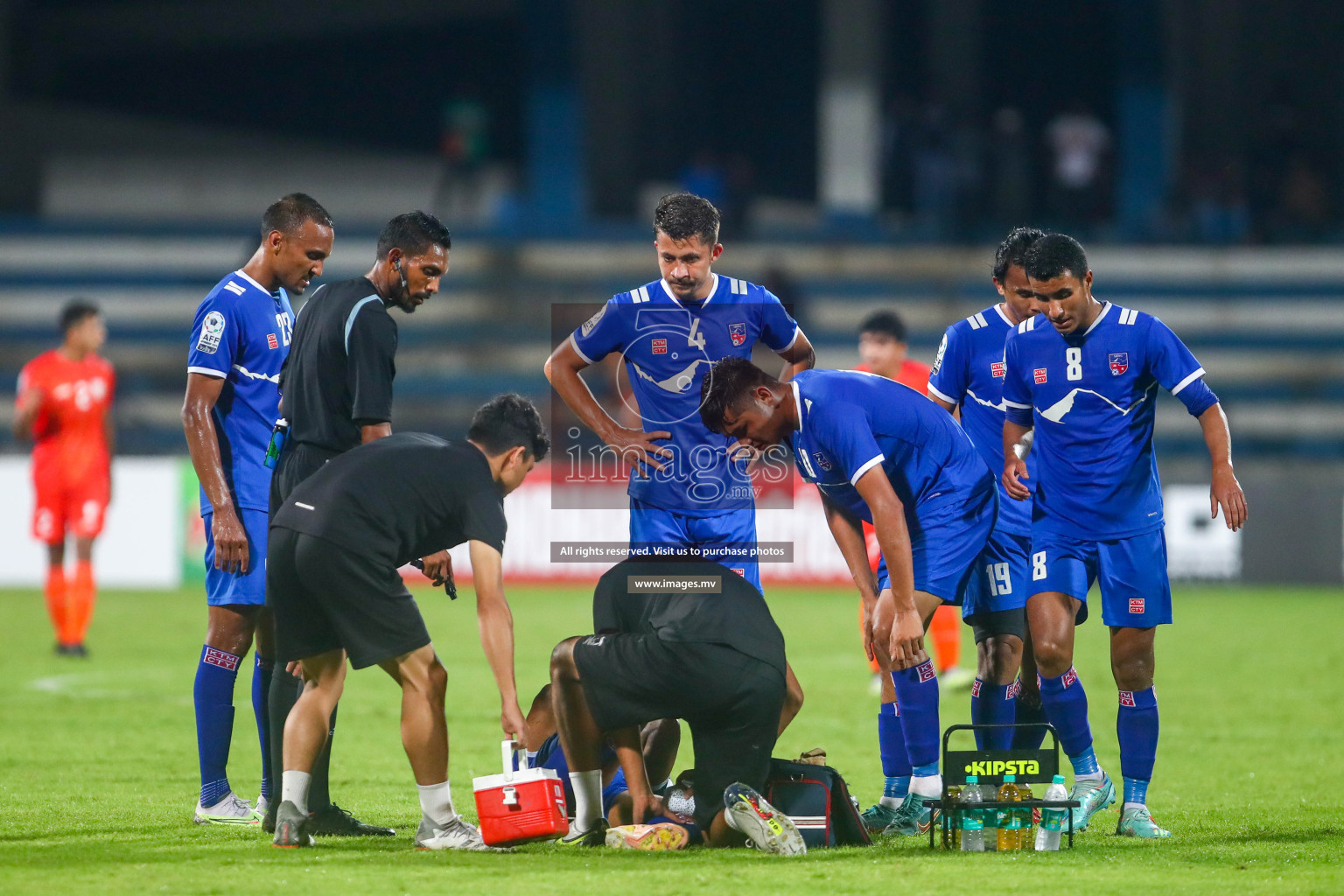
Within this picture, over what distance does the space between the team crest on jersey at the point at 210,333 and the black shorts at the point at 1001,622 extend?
133 inches

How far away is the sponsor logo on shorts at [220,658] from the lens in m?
6.64

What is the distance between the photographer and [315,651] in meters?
5.81

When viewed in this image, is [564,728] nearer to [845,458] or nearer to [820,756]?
[820,756]

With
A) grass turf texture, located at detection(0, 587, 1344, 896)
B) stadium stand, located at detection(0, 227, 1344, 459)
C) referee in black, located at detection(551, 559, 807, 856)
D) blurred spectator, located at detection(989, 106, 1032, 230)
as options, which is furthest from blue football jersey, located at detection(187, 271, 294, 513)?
blurred spectator, located at detection(989, 106, 1032, 230)

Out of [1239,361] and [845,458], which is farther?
[1239,361]

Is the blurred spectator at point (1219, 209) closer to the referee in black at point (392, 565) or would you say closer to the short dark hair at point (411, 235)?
the short dark hair at point (411, 235)

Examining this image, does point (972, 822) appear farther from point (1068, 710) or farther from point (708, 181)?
point (708, 181)

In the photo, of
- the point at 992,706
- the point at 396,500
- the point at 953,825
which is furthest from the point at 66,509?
the point at 953,825

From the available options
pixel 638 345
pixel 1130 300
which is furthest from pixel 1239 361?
pixel 638 345

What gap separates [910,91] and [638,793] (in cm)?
2161

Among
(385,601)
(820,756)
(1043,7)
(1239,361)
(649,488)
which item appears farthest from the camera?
(1043,7)

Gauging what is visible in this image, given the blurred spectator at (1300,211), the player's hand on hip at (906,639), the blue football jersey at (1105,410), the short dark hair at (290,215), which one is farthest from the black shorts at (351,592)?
the blurred spectator at (1300,211)

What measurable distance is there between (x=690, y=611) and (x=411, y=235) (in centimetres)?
181

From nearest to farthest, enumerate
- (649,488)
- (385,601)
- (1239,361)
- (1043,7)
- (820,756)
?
(385,601) → (820,756) → (649,488) → (1239,361) → (1043,7)
